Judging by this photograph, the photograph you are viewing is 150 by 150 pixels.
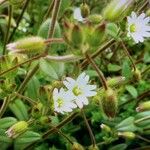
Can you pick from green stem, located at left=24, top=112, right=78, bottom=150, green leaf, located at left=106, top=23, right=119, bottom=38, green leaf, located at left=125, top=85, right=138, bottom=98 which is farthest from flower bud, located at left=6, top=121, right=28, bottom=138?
green leaf, located at left=125, top=85, right=138, bottom=98

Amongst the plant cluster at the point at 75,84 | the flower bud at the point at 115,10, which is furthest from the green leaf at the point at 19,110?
the flower bud at the point at 115,10

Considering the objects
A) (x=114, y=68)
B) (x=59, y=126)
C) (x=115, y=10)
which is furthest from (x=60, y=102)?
(x=114, y=68)

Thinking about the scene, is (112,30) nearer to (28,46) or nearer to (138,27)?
(138,27)

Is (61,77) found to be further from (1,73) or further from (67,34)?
(67,34)

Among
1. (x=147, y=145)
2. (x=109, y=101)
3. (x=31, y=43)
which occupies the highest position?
(x=31, y=43)

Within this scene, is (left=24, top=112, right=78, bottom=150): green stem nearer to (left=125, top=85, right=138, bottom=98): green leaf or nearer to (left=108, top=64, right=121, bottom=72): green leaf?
(left=125, top=85, right=138, bottom=98): green leaf

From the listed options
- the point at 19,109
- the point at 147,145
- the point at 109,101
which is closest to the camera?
the point at 109,101

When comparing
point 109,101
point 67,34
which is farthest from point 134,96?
point 67,34
